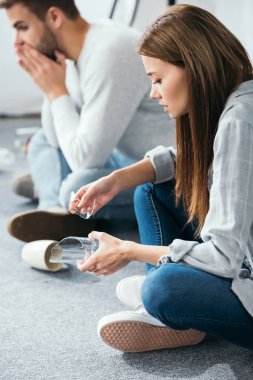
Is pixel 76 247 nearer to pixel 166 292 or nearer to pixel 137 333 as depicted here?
pixel 137 333

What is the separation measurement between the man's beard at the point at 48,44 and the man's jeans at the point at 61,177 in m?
0.32

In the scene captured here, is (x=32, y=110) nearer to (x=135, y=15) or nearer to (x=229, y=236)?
(x=135, y=15)

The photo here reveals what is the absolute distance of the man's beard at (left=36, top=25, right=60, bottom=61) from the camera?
1.99 meters

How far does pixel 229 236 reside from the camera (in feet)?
3.70

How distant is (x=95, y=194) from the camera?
1.48m

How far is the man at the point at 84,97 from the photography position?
6.16 ft

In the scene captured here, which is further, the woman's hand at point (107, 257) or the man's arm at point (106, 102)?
the man's arm at point (106, 102)

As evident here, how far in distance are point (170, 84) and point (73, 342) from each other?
Result: 543 millimetres

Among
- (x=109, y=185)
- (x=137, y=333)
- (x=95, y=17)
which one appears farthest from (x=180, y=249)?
(x=95, y=17)

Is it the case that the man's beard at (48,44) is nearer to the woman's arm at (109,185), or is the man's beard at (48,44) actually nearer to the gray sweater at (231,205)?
the woman's arm at (109,185)

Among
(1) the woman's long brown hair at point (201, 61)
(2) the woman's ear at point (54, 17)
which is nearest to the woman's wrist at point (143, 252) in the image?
(1) the woman's long brown hair at point (201, 61)

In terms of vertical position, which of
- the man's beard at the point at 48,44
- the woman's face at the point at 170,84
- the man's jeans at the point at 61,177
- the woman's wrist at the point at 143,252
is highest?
the woman's face at the point at 170,84

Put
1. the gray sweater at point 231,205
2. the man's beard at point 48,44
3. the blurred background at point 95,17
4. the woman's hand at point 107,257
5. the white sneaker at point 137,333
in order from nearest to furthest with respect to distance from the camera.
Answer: the gray sweater at point 231,205 < the woman's hand at point 107,257 < the white sneaker at point 137,333 < the man's beard at point 48,44 < the blurred background at point 95,17

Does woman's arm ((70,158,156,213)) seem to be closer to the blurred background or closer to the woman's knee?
the woman's knee
